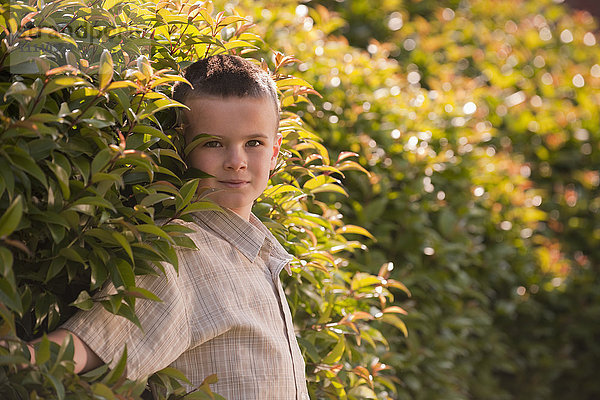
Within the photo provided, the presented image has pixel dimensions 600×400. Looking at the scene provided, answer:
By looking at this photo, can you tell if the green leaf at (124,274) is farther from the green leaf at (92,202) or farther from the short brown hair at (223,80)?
the short brown hair at (223,80)

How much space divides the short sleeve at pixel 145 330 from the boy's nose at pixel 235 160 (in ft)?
1.06

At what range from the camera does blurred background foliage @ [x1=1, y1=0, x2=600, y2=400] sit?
2494 mm

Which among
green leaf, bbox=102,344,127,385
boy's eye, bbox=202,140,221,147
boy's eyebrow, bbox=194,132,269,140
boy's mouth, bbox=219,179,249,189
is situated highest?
boy's eyebrow, bbox=194,132,269,140

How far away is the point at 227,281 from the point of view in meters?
1.81

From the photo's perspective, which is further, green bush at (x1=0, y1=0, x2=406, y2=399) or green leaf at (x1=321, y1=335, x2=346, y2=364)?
green leaf at (x1=321, y1=335, x2=346, y2=364)

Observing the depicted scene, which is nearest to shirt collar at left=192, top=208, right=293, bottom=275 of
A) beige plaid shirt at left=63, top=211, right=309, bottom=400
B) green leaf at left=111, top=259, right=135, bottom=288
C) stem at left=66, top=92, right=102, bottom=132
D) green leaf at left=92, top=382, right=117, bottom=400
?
beige plaid shirt at left=63, top=211, right=309, bottom=400

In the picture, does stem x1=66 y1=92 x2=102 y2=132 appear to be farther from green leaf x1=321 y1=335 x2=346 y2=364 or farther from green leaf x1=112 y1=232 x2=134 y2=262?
green leaf x1=321 y1=335 x2=346 y2=364

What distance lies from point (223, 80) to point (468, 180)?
7.44ft

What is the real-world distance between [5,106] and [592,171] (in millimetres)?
4458

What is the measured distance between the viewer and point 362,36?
5527 millimetres

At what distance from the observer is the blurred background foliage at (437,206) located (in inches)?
98.2

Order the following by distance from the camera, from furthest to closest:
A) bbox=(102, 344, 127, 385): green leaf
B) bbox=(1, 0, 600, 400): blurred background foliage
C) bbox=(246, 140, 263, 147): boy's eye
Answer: bbox=(1, 0, 600, 400): blurred background foliage → bbox=(246, 140, 263, 147): boy's eye → bbox=(102, 344, 127, 385): green leaf

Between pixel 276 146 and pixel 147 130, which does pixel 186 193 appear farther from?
pixel 276 146

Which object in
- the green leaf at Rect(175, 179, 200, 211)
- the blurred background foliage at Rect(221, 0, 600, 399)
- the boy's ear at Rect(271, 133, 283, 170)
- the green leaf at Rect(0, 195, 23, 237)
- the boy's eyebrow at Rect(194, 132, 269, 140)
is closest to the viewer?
the green leaf at Rect(0, 195, 23, 237)
